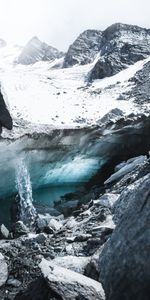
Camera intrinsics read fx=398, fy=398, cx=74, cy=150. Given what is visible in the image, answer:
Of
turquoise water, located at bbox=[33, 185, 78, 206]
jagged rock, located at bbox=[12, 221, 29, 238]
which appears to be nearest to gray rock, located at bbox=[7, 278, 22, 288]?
jagged rock, located at bbox=[12, 221, 29, 238]

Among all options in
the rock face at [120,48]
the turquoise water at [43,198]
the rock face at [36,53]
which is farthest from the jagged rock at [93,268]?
the rock face at [36,53]

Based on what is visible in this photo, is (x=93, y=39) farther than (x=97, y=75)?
Yes

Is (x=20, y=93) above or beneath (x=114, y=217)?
above

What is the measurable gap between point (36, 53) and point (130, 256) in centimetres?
8134

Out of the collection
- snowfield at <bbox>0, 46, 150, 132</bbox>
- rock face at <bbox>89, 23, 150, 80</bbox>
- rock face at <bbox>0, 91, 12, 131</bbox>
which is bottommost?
rock face at <bbox>0, 91, 12, 131</bbox>

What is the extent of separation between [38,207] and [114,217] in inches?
274

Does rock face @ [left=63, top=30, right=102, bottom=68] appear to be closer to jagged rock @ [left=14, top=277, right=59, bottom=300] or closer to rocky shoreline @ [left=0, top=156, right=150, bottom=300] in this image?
rocky shoreline @ [left=0, top=156, right=150, bottom=300]

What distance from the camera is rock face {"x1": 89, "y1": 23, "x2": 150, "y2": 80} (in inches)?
1496

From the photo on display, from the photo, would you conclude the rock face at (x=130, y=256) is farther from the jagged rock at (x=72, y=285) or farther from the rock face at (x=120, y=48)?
the rock face at (x=120, y=48)

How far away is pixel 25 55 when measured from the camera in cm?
8425

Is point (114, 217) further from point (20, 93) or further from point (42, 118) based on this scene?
point (20, 93)

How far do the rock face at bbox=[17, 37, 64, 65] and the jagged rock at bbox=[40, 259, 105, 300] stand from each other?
238ft

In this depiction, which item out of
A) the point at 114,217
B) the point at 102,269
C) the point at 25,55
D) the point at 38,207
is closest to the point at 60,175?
the point at 38,207

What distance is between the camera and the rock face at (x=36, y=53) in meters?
77.1
